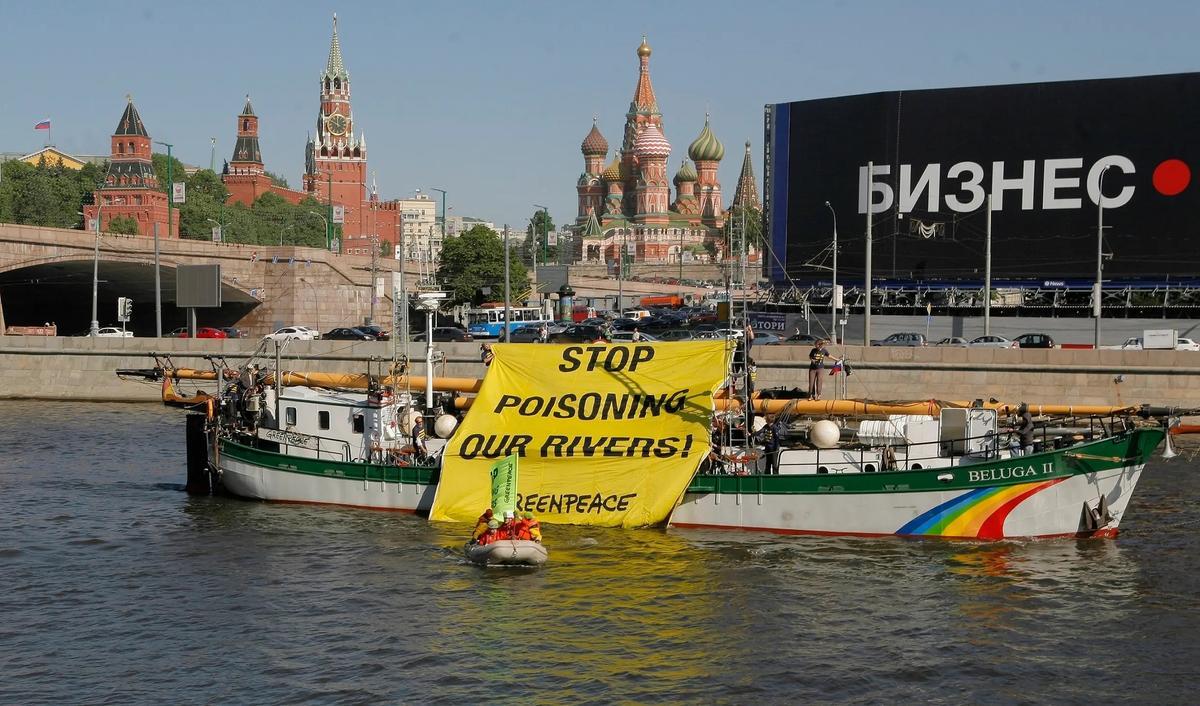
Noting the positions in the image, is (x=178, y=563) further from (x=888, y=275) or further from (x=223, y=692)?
(x=888, y=275)

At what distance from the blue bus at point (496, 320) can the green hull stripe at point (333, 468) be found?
41138 mm

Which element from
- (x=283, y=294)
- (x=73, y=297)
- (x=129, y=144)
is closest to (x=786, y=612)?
(x=283, y=294)

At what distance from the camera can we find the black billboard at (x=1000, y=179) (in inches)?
2987

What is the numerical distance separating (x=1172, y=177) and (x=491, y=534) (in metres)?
57.0

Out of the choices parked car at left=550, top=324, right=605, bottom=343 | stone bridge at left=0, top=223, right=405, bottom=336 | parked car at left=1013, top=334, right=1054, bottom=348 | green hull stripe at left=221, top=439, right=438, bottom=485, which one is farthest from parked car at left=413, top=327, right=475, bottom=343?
green hull stripe at left=221, top=439, right=438, bottom=485

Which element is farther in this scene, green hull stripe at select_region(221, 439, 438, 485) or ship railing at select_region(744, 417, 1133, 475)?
green hull stripe at select_region(221, 439, 438, 485)

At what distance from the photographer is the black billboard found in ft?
249

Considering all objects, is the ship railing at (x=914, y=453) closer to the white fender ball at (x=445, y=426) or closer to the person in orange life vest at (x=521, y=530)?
the person in orange life vest at (x=521, y=530)

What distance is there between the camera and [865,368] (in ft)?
192

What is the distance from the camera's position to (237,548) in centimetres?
3500

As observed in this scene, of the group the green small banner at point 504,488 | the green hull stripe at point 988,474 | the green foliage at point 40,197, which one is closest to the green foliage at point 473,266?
the green foliage at point 40,197

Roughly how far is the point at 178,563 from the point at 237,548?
5.89 feet

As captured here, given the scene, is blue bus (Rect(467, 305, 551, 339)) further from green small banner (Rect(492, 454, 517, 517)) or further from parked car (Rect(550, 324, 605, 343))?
green small banner (Rect(492, 454, 517, 517))

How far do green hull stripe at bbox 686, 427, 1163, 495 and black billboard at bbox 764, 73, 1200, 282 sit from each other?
4116cm
